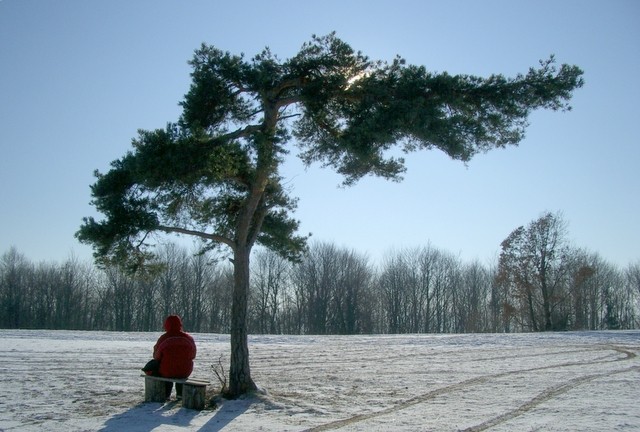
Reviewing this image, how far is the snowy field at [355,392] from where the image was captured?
8445mm

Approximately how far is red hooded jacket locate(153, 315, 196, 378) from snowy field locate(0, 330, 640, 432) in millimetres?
599

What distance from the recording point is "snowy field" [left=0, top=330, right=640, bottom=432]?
845 centimetres

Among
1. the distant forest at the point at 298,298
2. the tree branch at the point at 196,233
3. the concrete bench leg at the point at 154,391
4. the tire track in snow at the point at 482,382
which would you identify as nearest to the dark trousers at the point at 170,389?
the concrete bench leg at the point at 154,391

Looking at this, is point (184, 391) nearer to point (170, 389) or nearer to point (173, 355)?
point (170, 389)

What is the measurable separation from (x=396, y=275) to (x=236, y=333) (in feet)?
185

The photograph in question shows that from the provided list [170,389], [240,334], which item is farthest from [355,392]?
[170,389]

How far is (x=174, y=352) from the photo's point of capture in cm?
1058

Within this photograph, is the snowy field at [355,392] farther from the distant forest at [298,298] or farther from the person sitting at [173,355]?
the distant forest at [298,298]

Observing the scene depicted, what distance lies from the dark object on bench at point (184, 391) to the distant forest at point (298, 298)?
51162 mm

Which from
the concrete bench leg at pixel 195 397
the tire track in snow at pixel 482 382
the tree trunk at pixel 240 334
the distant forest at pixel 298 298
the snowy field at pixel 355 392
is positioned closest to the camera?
the tire track in snow at pixel 482 382

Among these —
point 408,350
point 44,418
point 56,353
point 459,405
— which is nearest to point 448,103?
point 459,405

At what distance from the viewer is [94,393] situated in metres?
11.3

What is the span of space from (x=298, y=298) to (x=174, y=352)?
5358cm

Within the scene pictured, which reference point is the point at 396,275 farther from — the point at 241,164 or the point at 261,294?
the point at 241,164
